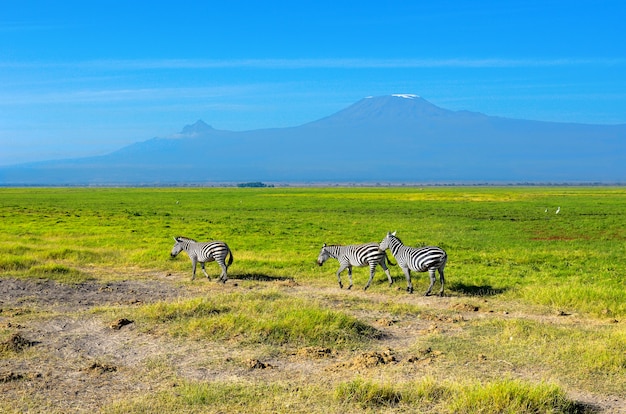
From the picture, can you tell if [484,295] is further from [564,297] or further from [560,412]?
[560,412]

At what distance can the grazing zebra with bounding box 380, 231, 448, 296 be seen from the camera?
1653cm

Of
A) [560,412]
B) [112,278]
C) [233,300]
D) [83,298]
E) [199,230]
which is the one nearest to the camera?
[560,412]

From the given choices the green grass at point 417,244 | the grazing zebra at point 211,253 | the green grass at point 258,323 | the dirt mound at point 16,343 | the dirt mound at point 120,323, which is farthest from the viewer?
the grazing zebra at point 211,253

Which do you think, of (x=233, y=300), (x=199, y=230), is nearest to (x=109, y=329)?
(x=233, y=300)

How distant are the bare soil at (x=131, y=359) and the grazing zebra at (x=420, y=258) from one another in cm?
140

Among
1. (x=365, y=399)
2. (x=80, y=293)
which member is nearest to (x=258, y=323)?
(x=365, y=399)

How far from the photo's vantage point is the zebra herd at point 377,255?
16625 millimetres

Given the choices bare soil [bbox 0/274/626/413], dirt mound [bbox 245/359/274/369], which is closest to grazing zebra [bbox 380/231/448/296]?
bare soil [bbox 0/274/626/413]

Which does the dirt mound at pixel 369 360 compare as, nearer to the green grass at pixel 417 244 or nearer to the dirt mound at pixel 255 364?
the dirt mound at pixel 255 364

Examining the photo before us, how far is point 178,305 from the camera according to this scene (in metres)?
14.0

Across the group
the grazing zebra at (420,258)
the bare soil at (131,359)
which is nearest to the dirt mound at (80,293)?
the bare soil at (131,359)

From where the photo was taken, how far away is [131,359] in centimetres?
1087

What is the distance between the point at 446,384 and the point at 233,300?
7.12m

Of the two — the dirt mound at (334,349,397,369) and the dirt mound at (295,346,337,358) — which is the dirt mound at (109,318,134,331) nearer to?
the dirt mound at (295,346,337,358)
